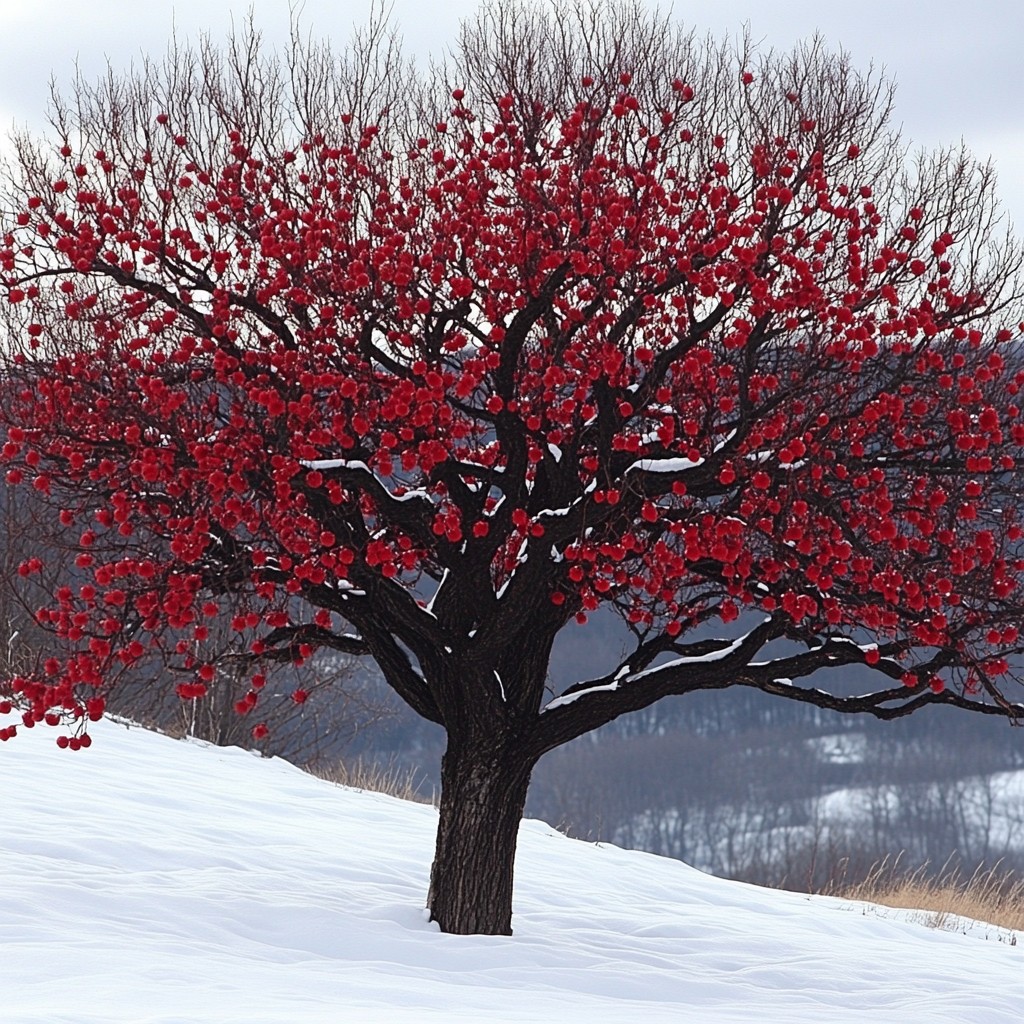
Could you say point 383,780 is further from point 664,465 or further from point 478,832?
point 664,465

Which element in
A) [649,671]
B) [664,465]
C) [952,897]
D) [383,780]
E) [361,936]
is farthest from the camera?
[383,780]

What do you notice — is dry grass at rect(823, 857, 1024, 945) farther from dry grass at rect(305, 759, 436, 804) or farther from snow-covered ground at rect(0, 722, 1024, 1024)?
dry grass at rect(305, 759, 436, 804)

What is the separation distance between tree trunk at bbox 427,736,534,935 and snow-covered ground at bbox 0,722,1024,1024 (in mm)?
241

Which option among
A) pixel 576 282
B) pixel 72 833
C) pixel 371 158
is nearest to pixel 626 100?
pixel 576 282

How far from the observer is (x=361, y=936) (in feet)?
27.0

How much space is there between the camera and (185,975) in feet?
21.7

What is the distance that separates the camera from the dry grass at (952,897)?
1393 centimetres

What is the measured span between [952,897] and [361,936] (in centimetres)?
942

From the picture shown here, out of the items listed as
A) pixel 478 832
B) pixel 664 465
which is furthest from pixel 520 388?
pixel 478 832

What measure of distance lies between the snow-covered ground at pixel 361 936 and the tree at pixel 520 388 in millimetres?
963

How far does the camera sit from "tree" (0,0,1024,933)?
22.8 ft

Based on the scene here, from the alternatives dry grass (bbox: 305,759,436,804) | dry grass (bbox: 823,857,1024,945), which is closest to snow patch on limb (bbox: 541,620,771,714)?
dry grass (bbox: 823,857,1024,945)

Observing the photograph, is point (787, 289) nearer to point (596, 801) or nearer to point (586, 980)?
point (586, 980)

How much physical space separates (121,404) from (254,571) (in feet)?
4.05
